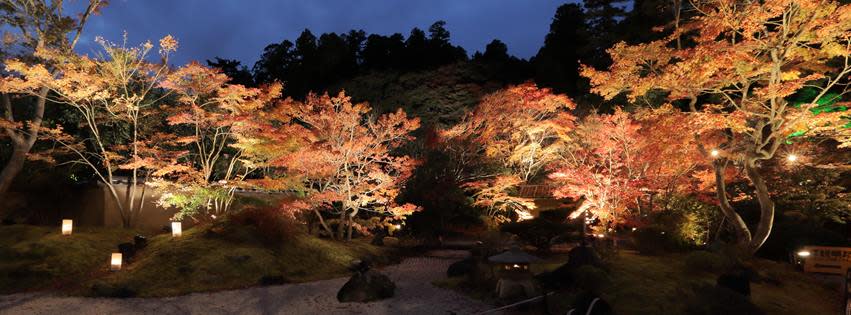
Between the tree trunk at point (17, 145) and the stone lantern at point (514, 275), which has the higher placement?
the tree trunk at point (17, 145)

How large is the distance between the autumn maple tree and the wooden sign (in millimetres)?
7243

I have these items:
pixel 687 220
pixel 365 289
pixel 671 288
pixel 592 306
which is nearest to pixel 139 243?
pixel 365 289

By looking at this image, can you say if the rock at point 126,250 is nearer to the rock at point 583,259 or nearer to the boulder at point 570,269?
the boulder at point 570,269

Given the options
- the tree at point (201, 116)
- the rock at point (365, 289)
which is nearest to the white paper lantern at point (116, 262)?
the tree at point (201, 116)

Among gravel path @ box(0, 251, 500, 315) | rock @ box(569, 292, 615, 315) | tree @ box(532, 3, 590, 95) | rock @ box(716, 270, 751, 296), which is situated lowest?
gravel path @ box(0, 251, 500, 315)

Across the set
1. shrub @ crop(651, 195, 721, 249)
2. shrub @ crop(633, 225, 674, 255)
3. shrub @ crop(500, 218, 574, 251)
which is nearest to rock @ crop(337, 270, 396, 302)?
shrub @ crop(500, 218, 574, 251)

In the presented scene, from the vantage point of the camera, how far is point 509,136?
18.1 m

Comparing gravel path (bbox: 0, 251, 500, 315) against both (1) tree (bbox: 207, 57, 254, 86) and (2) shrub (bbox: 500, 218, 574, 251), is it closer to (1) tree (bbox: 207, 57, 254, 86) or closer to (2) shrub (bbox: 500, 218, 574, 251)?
(2) shrub (bbox: 500, 218, 574, 251)

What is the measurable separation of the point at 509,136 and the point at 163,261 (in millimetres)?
12038

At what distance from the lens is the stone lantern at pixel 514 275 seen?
8141 mm

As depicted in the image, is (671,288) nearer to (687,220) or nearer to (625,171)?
(687,220)

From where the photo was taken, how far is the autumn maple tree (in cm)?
1669

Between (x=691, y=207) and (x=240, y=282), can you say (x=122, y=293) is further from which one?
(x=691, y=207)

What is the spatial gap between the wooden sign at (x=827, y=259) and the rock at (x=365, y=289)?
34.1ft
